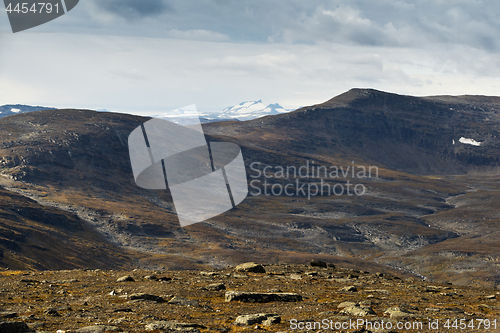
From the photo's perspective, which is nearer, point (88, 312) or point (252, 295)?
point (88, 312)

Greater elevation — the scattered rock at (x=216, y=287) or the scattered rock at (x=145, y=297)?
the scattered rock at (x=145, y=297)

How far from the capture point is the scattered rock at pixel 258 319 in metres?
21.3

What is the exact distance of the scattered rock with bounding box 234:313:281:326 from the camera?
21.3 metres

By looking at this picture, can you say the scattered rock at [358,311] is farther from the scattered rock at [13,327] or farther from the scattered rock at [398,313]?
the scattered rock at [13,327]

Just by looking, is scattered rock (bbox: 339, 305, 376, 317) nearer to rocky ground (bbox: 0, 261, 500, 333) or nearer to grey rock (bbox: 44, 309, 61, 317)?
rocky ground (bbox: 0, 261, 500, 333)

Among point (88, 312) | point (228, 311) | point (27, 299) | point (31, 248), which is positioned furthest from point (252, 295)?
point (31, 248)

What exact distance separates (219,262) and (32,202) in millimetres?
75947

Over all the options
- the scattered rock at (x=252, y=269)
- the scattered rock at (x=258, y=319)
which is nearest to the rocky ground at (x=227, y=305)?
the scattered rock at (x=258, y=319)

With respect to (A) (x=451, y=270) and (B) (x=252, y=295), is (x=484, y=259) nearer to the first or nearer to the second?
(A) (x=451, y=270)

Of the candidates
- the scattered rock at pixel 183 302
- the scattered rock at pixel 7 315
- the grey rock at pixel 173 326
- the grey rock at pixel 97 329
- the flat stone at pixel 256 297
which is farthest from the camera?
the flat stone at pixel 256 297

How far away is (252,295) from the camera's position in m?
26.6

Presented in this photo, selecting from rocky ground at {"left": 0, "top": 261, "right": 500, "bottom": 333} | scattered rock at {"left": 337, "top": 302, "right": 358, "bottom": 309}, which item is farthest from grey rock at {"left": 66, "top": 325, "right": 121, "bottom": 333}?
scattered rock at {"left": 337, "top": 302, "right": 358, "bottom": 309}

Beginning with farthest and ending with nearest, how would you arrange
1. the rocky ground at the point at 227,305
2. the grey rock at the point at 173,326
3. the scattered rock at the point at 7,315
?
1. the rocky ground at the point at 227,305
2. the scattered rock at the point at 7,315
3. the grey rock at the point at 173,326

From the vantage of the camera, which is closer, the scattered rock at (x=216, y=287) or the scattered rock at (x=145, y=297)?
the scattered rock at (x=145, y=297)
